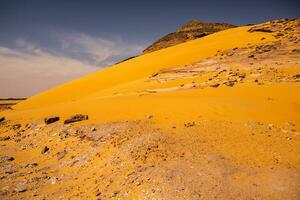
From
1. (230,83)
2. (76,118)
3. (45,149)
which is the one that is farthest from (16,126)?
(230,83)

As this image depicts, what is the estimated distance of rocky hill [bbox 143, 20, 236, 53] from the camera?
149 ft

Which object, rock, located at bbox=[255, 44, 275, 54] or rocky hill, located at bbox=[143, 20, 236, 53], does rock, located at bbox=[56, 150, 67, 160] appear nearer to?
rock, located at bbox=[255, 44, 275, 54]

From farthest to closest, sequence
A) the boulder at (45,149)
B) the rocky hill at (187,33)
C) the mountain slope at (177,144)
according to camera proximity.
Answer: the rocky hill at (187,33)
the boulder at (45,149)
the mountain slope at (177,144)

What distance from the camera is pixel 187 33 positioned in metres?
47.4

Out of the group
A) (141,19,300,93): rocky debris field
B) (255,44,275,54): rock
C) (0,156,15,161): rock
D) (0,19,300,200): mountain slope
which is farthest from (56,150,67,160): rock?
(255,44,275,54): rock

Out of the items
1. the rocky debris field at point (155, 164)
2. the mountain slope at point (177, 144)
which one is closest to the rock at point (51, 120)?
the mountain slope at point (177, 144)

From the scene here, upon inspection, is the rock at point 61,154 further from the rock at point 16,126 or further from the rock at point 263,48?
the rock at point 263,48

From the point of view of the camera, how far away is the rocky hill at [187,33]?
45.4m

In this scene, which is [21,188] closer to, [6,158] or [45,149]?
[45,149]

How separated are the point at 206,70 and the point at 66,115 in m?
8.37

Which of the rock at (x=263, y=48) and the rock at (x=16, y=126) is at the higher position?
the rock at (x=263, y=48)

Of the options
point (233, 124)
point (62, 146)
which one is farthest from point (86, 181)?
point (233, 124)

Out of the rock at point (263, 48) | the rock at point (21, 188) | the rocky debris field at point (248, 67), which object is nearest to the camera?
the rock at point (21, 188)

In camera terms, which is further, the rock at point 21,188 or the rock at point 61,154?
the rock at point 61,154
